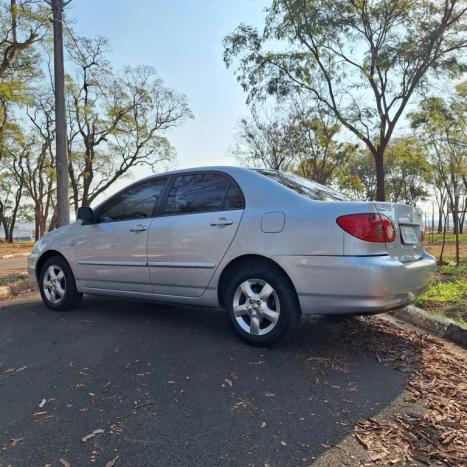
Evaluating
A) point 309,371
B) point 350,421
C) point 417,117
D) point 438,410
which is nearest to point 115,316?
point 309,371

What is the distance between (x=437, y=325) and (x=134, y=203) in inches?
137

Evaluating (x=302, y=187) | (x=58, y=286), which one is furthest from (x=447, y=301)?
(x=58, y=286)

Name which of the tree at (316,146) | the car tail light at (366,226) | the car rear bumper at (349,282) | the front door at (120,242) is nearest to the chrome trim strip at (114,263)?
the front door at (120,242)

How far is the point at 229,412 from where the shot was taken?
2615 millimetres

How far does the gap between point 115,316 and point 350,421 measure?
3076 millimetres

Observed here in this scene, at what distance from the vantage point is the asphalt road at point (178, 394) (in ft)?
7.39

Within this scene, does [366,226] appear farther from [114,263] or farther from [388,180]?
[388,180]

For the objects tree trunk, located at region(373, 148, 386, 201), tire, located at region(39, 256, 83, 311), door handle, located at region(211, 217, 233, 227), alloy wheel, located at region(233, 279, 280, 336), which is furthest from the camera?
tree trunk, located at region(373, 148, 386, 201)

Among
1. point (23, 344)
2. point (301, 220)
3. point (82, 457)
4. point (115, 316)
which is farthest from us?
point (115, 316)

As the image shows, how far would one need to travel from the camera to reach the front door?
4.53 meters

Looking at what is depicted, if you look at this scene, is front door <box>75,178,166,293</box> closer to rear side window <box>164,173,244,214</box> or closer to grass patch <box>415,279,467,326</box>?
rear side window <box>164,173,244,214</box>

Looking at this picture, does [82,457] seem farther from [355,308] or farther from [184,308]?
[184,308]

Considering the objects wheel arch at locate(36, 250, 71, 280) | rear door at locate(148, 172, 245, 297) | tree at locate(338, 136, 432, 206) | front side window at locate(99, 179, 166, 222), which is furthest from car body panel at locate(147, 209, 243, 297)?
tree at locate(338, 136, 432, 206)

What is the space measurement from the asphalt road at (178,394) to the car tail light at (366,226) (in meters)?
1.00
